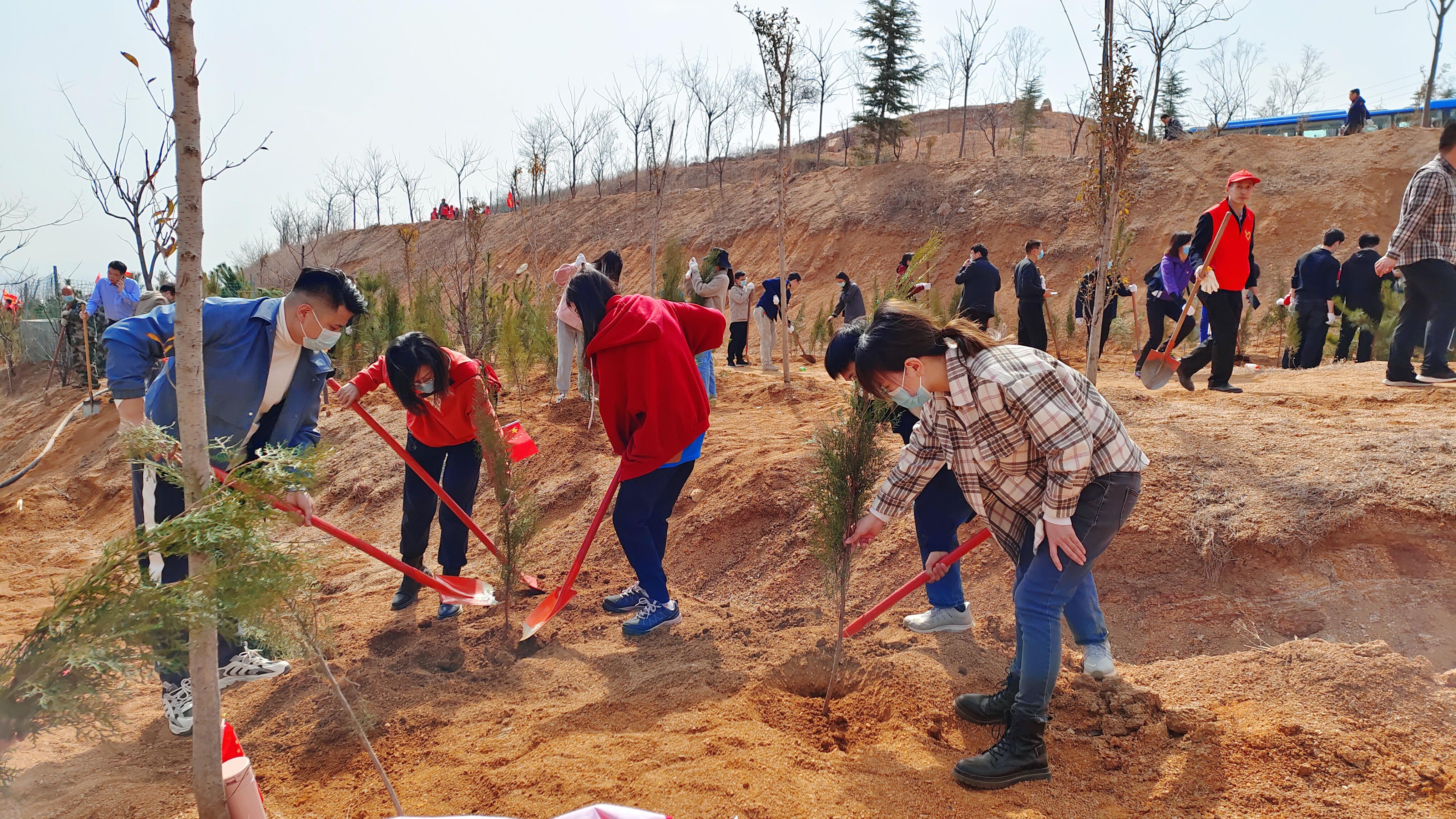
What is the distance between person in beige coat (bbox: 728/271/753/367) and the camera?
10.9m

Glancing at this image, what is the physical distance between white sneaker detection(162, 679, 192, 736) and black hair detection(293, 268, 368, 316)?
1527 mm

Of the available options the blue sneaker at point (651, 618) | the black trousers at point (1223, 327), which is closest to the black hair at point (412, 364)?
the blue sneaker at point (651, 618)

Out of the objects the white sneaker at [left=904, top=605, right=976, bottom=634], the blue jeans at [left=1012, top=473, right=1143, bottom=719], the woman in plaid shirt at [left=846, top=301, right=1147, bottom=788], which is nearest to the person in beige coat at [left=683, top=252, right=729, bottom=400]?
the white sneaker at [left=904, top=605, right=976, bottom=634]

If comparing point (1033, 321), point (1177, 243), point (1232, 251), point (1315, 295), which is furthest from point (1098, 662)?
point (1315, 295)

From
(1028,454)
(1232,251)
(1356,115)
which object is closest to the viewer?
(1028,454)

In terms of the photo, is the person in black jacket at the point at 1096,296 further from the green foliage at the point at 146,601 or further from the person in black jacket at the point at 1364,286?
the green foliage at the point at 146,601

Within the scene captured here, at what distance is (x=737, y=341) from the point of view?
36.4ft

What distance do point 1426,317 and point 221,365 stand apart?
21.8 feet

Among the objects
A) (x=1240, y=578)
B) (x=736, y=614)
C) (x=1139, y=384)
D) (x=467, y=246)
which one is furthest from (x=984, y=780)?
(x=467, y=246)

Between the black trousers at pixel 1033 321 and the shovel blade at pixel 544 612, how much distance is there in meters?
6.21

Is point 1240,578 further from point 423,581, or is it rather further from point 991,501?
point 423,581

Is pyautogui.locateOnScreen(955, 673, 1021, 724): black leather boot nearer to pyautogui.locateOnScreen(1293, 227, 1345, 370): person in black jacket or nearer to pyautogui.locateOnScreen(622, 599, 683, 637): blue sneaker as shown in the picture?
pyautogui.locateOnScreen(622, 599, 683, 637): blue sneaker

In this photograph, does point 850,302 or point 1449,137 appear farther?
point 850,302

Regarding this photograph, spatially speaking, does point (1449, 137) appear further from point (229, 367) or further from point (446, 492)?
point (229, 367)
